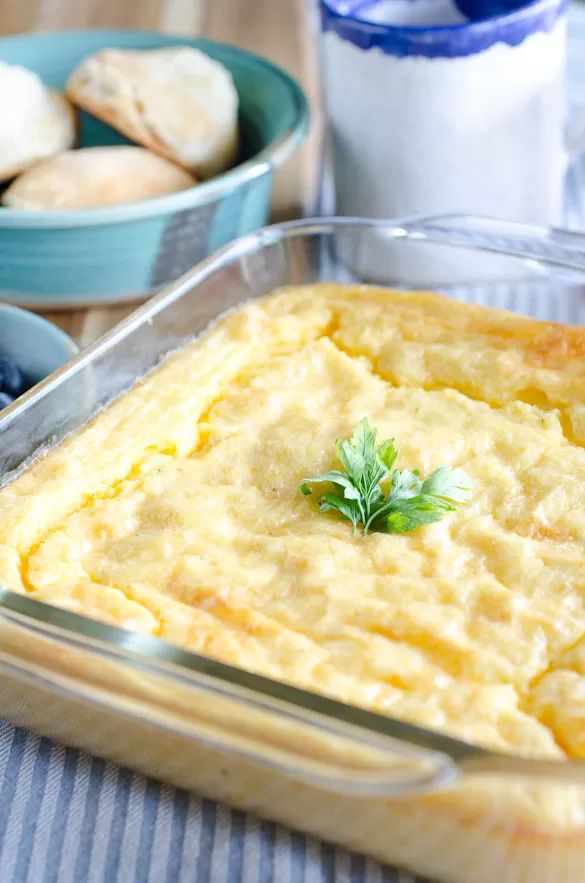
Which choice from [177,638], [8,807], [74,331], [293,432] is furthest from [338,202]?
[8,807]

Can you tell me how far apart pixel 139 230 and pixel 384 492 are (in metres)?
0.99

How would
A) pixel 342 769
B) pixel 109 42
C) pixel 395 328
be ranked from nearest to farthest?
pixel 342 769, pixel 395 328, pixel 109 42

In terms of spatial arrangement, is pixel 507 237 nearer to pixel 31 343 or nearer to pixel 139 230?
pixel 139 230

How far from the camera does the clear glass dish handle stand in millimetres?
2254

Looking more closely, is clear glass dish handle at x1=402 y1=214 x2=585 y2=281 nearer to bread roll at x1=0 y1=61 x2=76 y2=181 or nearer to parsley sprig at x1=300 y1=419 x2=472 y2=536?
parsley sprig at x1=300 y1=419 x2=472 y2=536

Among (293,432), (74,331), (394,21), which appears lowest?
(74,331)

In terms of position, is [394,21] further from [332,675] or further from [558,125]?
[332,675]

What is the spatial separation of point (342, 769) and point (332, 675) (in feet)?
0.74

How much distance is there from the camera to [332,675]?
1.53 metres

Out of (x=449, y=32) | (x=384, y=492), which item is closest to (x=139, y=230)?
(x=449, y=32)

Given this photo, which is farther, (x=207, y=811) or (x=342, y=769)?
(x=207, y=811)

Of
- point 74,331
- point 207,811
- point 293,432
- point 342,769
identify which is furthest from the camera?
point 74,331

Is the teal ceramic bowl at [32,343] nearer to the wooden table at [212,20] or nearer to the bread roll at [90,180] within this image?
the bread roll at [90,180]

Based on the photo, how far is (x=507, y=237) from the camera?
2430 millimetres
